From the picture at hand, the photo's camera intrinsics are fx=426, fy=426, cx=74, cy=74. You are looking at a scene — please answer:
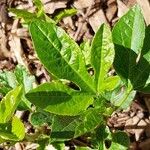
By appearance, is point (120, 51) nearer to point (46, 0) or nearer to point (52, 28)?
point (52, 28)

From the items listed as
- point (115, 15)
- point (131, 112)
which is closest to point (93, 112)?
point (131, 112)

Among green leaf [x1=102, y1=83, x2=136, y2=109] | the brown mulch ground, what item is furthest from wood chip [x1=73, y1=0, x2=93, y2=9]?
green leaf [x1=102, y1=83, x2=136, y2=109]

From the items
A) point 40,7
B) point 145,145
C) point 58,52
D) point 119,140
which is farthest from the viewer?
point 40,7

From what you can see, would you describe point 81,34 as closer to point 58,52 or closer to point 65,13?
point 65,13

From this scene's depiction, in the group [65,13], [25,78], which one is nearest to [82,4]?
[65,13]

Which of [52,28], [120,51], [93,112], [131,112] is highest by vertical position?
[52,28]

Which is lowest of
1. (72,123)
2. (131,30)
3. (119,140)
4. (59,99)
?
(119,140)

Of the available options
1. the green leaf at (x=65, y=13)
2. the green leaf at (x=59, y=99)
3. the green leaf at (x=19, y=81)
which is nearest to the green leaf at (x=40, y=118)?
the green leaf at (x=19, y=81)

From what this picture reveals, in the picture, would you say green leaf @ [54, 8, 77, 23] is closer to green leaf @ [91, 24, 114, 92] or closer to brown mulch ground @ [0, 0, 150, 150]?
brown mulch ground @ [0, 0, 150, 150]
